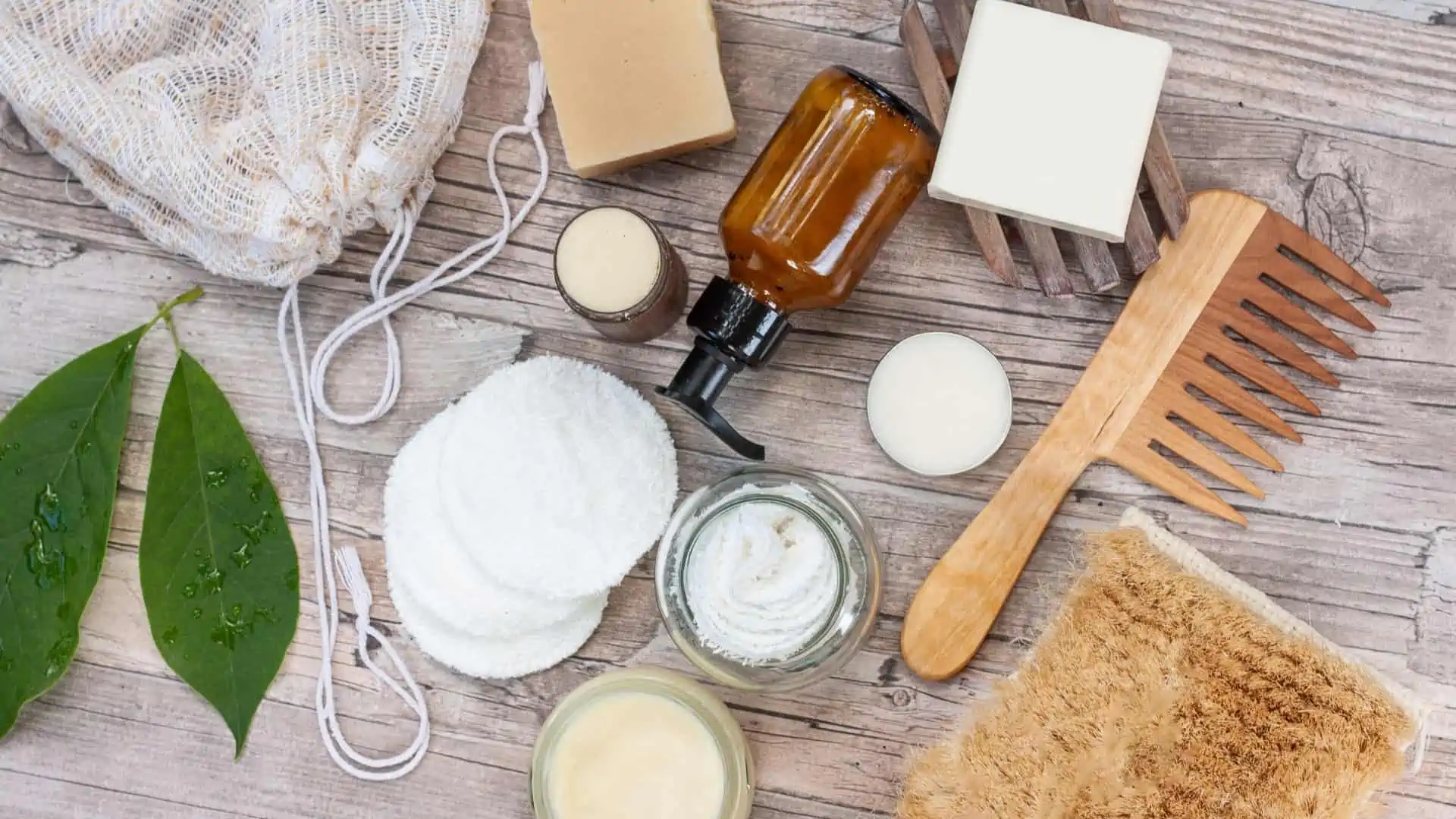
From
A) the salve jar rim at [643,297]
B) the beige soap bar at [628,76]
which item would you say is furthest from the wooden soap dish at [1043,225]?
the salve jar rim at [643,297]

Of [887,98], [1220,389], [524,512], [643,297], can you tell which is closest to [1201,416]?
[1220,389]

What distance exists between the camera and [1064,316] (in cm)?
105

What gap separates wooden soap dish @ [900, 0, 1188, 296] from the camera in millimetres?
987

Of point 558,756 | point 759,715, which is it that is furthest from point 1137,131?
point 558,756

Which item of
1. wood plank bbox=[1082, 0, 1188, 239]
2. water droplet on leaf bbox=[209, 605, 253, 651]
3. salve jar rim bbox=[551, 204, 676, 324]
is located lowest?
water droplet on leaf bbox=[209, 605, 253, 651]

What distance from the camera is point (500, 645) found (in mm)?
1031

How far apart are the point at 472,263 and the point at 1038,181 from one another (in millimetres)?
591

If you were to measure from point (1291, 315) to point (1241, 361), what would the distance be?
0.07 meters

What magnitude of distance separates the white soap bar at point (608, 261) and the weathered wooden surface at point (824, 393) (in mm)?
180

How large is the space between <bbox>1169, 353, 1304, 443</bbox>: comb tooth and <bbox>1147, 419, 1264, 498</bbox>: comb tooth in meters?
0.05

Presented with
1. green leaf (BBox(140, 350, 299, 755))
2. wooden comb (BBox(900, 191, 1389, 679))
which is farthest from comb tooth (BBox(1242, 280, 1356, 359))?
green leaf (BBox(140, 350, 299, 755))

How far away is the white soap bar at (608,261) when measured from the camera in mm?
888

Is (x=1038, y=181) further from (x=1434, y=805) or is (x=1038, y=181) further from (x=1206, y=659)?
(x=1434, y=805)

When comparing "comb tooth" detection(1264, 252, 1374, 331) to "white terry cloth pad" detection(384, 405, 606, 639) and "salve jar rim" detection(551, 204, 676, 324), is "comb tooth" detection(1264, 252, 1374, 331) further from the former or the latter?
"white terry cloth pad" detection(384, 405, 606, 639)
